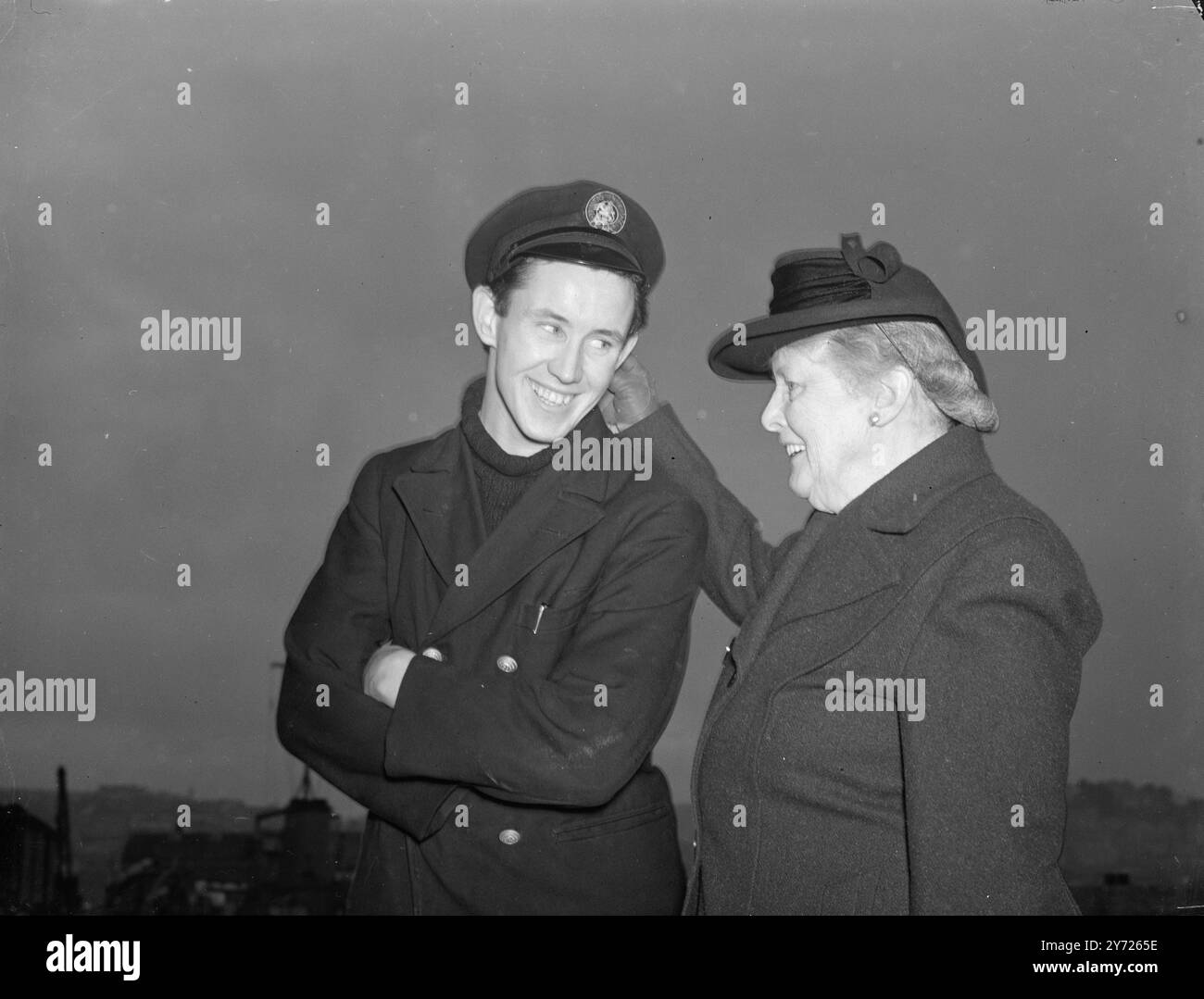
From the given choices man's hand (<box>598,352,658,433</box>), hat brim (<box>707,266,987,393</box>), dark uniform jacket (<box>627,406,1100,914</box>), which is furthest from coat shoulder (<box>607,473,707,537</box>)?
hat brim (<box>707,266,987,393</box>)

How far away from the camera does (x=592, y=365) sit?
3111 mm

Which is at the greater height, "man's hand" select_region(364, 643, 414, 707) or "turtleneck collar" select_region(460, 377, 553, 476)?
"turtleneck collar" select_region(460, 377, 553, 476)

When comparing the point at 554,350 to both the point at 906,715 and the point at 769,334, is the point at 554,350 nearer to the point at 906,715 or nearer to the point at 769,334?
the point at 769,334

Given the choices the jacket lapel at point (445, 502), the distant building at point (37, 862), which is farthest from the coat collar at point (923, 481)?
the distant building at point (37, 862)

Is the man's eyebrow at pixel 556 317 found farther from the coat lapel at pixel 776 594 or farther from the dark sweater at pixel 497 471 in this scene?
the coat lapel at pixel 776 594

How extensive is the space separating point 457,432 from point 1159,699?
2.20m

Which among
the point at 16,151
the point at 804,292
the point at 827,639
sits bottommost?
the point at 827,639

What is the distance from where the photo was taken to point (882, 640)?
2.73 meters

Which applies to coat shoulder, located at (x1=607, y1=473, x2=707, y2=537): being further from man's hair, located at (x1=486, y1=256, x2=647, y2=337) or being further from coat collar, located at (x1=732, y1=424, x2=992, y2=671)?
man's hair, located at (x1=486, y1=256, x2=647, y2=337)

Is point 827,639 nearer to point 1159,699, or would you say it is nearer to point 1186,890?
point 1159,699

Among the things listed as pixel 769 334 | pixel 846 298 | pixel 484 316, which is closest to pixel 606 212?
pixel 484 316

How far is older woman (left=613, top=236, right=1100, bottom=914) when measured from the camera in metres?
2.50

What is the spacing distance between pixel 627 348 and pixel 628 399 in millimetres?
149
